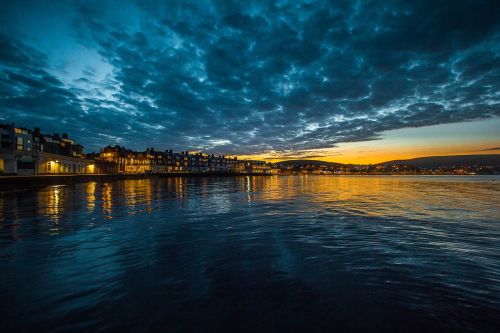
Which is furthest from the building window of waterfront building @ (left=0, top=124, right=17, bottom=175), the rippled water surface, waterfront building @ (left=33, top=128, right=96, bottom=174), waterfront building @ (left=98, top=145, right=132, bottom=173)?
waterfront building @ (left=98, top=145, right=132, bottom=173)

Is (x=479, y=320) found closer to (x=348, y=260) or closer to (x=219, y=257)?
(x=348, y=260)

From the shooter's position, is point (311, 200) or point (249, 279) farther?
point (311, 200)

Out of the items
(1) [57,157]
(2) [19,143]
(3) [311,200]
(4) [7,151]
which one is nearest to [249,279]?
(3) [311,200]

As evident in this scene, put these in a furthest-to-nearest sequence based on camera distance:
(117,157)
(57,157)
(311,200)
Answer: (117,157) → (57,157) → (311,200)

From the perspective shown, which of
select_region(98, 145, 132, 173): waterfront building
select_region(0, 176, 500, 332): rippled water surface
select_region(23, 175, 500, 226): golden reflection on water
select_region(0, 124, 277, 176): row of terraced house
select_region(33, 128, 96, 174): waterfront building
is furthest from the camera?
select_region(98, 145, 132, 173): waterfront building

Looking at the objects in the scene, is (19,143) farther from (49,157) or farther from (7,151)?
(7,151)

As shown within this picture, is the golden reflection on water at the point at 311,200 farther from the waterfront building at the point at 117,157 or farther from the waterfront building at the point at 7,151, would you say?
the waterfront building at the point at 117,157

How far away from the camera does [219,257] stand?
30.0ft

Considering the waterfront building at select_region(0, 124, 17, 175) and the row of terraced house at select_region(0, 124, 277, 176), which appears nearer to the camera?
the waterfront building at select_region(0, 124, 17, 175)

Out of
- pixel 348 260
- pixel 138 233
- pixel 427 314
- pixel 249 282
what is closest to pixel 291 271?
pixel 249 282

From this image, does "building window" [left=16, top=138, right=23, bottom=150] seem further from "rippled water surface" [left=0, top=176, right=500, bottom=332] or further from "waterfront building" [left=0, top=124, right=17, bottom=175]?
"rippled water surface" [left=0, top=176, right=500, bottom=332]

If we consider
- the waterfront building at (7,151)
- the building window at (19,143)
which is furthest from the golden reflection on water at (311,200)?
the building window at (19,143)

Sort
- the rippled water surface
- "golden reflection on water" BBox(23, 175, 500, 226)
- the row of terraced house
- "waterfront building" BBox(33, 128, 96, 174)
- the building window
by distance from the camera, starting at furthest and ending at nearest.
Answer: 1. "waterfront building" BBox(33, 128, 96, 174)
2. the building window
3. the row of terraced house
4. "golden reflection on water" BBox(23, 175, 500, 226)
5. the rippled water surface

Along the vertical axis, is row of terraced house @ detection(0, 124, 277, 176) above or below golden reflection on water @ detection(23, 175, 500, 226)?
above
